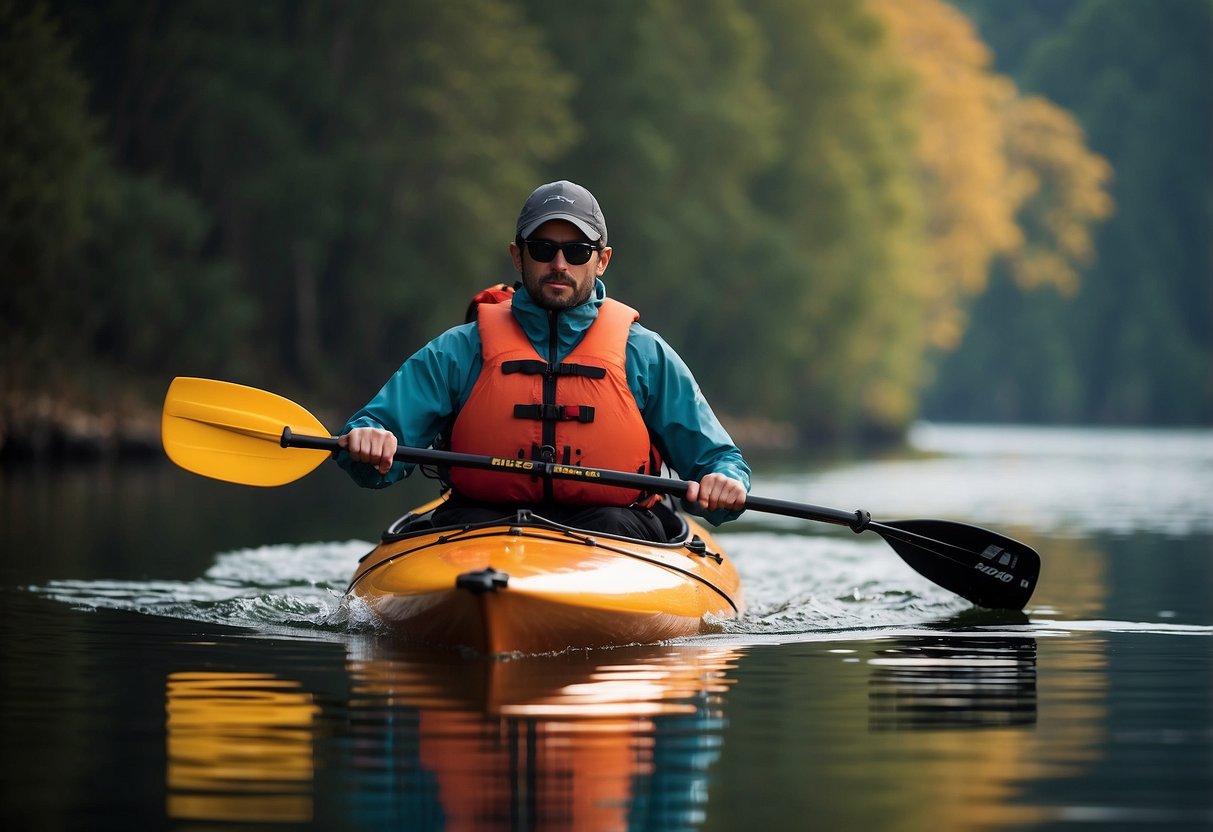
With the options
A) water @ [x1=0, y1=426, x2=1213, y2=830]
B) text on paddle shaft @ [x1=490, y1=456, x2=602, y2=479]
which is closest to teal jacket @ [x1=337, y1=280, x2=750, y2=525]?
text on paddle shaft @ [x1=490, y1=456, x2=602, y2=479]

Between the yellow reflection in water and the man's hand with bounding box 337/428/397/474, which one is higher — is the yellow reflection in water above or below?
below

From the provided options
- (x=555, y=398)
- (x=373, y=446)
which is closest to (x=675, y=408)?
(x=555, y=398)

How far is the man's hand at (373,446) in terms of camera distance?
5.48 metres

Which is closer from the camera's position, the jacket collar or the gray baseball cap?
the gray baseball cap

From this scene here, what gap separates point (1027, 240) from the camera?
45719 millimetres

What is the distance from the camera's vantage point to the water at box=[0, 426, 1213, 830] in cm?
328

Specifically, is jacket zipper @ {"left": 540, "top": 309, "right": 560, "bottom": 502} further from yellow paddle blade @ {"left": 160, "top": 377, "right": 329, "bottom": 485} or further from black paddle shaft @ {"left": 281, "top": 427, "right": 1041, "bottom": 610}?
black paddle shaft @ {"left": 281, "top": 427, "right": 1041, "bottom": 610}

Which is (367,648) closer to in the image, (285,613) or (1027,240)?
(285,613)

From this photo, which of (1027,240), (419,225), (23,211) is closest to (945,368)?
(1027,240)

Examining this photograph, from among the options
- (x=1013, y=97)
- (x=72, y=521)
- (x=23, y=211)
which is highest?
(x=1013, y=97)

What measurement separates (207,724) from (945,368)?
50452mm

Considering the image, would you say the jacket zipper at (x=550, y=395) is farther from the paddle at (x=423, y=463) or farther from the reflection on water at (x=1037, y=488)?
the reflection on water at (x=1037, y=488)

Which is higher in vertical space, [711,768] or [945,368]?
[945,368]

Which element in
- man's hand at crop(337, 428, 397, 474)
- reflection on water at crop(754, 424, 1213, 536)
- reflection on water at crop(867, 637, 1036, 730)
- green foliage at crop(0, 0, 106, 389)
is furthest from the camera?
green foliage at crop(0, 0, 106, 389)
